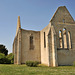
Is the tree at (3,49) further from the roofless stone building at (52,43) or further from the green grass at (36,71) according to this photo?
the green grass at (36,71)

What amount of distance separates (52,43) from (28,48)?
5981mm

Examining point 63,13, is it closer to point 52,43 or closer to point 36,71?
point 52,43

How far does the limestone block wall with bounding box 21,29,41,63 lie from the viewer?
20.5 meters

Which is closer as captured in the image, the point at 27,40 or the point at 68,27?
the point at 68,27

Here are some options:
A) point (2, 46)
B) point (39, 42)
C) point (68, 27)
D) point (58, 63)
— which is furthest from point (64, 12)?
point (2, 46)

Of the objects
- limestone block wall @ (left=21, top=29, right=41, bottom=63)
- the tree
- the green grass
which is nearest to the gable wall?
the green grass

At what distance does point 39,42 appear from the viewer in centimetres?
2217

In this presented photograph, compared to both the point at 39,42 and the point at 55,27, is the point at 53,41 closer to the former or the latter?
the point at 55,27

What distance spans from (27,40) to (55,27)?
20.8 feet

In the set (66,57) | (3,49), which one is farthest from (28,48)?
(3,49)

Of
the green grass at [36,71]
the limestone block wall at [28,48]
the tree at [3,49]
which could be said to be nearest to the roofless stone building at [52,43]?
the limestone block wall at [28,48]

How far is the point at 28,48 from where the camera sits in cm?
2102

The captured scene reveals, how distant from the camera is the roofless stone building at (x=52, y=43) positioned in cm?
1680

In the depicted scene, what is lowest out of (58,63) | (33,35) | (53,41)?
(58,63)
